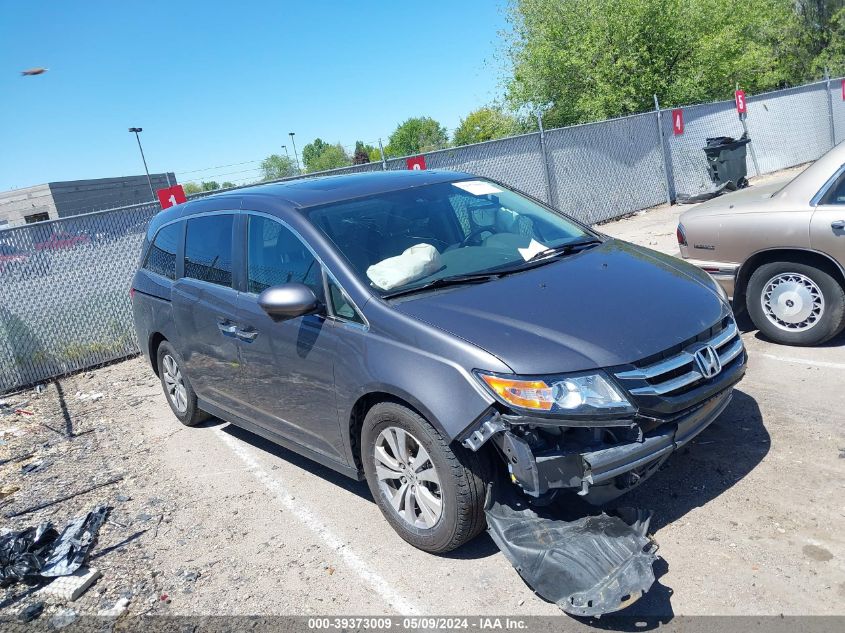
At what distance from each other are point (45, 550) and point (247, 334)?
1.78m

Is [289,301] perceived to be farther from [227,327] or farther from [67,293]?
[67,293]

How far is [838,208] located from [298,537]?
4456 millimetres

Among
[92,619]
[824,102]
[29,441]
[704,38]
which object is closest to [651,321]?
[92,619]

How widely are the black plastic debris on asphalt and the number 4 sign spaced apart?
15.2 metres

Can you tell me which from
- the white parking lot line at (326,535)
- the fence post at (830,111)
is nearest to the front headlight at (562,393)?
the white parking lot line at (326,535)

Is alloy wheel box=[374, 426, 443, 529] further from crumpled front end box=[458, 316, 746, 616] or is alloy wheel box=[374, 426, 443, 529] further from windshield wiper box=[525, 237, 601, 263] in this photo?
windshield wiper box=[525, 237, 601, 263]

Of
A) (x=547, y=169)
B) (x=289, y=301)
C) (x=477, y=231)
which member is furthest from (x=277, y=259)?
(x=547, y=169)

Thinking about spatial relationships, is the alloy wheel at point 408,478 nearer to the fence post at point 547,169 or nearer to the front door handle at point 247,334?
the front door handle at point 247,334

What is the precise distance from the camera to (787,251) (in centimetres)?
538

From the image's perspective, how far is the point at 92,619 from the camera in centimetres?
350

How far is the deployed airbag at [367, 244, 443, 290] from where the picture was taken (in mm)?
3660

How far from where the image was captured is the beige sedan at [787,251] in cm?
511

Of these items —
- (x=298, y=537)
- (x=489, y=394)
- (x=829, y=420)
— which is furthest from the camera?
(x=829, y=420)

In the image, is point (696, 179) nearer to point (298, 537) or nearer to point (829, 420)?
point (829, 420)
